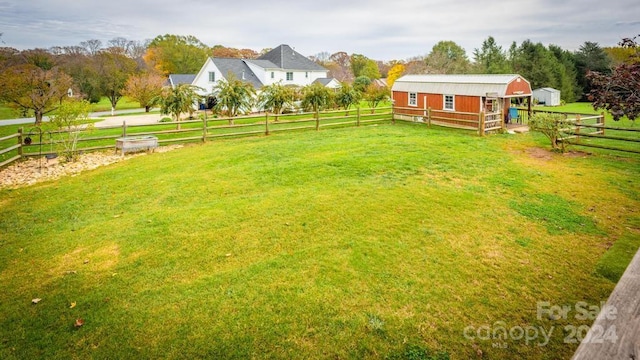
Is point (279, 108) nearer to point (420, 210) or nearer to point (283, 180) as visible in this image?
point (283, 180)

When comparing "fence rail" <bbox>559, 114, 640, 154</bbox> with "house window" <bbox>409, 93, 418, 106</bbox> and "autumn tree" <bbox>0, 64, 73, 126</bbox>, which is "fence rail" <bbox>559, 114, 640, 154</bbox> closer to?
"house window" <bbox>409, 93, 418, 106</bbox>

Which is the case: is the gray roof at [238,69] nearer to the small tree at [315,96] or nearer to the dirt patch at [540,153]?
the small tree at [315,96]

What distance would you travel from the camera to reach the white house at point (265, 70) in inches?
1423

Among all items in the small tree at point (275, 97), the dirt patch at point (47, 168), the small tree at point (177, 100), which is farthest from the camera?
the small tree at point (275, 97)

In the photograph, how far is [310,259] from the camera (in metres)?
5.66

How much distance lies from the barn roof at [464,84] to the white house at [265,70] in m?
16.0

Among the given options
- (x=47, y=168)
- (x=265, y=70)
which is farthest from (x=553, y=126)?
(x=265, y=70)

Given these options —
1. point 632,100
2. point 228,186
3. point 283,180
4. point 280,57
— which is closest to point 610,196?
point 632,100

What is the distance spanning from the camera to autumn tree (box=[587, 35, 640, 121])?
7793mm

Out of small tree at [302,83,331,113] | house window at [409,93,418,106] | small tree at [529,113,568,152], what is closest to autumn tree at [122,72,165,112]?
small tree at [302,83,331,113]

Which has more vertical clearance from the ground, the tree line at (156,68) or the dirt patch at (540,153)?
the tree line at (156,68)

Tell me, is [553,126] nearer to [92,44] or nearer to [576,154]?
[576,154]

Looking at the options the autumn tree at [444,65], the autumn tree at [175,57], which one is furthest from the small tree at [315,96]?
the autumn tree at [175,57]

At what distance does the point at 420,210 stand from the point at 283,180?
415 centimetres
